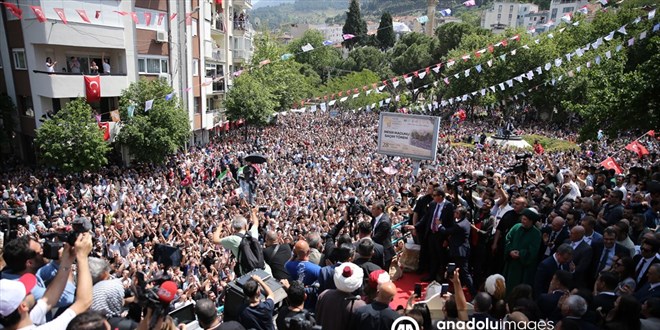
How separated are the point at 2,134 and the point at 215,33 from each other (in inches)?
579

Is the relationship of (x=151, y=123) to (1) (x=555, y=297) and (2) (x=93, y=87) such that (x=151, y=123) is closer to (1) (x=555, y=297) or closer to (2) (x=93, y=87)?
(2) (x=93, y=87)

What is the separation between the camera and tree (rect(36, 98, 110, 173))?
1570 cm

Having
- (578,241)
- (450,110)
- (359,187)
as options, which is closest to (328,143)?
(359,187)

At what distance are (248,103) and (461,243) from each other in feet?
79.3

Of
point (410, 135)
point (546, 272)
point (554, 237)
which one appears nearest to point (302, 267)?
point (546, 272)

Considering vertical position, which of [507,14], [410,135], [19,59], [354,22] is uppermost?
[507,14]

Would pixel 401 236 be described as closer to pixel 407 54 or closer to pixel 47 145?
pixel 47 145

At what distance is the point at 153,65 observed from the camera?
21281 mm

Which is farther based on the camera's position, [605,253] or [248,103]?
[248,103]

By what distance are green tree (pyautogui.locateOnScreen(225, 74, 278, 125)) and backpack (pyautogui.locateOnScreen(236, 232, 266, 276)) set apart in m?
24.3

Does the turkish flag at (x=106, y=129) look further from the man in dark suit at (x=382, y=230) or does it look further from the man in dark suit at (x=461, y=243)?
the man in dark suit at (x=461, y=243)

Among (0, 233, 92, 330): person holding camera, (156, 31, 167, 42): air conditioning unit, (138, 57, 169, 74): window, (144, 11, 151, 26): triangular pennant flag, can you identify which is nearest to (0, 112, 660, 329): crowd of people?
(0, 233, 92, 330): person holding camera

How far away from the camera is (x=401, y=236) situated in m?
8.15

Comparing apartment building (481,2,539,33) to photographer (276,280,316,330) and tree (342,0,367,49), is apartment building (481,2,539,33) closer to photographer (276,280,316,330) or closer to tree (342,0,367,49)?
tree (342,0,367,49)
